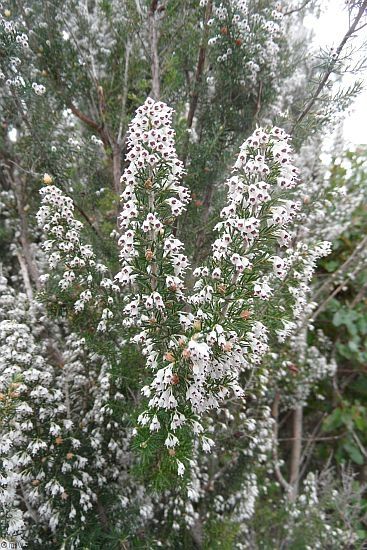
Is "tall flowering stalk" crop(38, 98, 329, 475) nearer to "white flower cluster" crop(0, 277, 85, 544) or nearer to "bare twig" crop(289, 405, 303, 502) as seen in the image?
"white flower cluster" crop(0, 277, 85, 544)

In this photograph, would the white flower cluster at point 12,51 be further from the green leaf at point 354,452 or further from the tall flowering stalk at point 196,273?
the green leaf at point 354,452

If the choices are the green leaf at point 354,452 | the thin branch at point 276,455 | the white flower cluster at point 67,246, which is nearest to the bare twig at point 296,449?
the thin branch at point 276,455

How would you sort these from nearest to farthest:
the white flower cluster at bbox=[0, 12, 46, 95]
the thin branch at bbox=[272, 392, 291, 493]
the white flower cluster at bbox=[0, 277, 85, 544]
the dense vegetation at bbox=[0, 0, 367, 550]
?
the dense vegetation at bbox=[0, 0, 367, 550] → the white flower cluster at bbox=[0, 277, 85, 544] → the white flower cluster at bbox=[0, 12, 46, 95] → the thin branch at bbox=[272, 392, 291, 493]

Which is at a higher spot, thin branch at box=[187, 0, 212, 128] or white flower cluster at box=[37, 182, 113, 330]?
thin branch at box=[187, 0, 212, 128]

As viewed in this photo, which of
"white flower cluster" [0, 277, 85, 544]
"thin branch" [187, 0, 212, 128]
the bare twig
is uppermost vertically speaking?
"thin branch" [187, 0, 212, 128]

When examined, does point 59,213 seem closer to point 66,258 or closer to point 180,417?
point 66,258

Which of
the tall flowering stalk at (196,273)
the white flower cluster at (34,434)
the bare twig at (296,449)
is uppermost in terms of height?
the tall flowering stalk at (196,273)

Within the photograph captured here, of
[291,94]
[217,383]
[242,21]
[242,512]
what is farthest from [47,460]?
[291,94]

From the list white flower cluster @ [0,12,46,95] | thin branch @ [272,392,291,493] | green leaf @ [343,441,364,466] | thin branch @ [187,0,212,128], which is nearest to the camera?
white flower cluster @ [0,12,46,95]

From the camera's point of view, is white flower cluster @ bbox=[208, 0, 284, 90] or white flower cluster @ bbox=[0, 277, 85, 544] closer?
Answer: white flower cluster @ bbox=[0, 277, 85, 544]

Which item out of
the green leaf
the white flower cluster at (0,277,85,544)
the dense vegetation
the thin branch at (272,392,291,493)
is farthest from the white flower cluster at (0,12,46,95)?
the green leaf

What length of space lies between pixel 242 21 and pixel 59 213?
6.83ft

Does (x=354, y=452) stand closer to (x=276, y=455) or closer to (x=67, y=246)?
(x=276, y=455)

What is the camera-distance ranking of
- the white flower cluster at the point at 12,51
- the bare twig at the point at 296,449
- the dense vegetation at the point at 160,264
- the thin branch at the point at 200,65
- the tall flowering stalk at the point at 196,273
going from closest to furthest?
the tall flowering stalk at the point at 196,273 → the dense vegetation at the point at 160,264 → the white flower cluster at the point at 12,51 → the thin branch at the point at 200,65 → the bare twig at the point at 296,449
